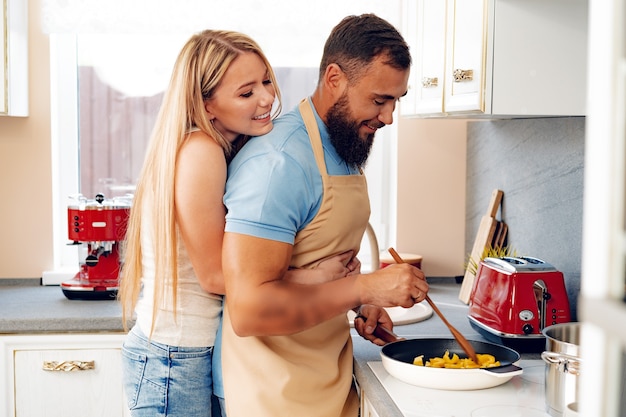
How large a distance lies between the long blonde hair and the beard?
225 mm

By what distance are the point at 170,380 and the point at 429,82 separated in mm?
1167

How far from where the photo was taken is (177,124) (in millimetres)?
1797

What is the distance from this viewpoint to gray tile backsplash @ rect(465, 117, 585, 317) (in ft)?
7.50

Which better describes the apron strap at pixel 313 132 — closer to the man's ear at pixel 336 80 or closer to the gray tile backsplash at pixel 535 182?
the man's ear at pixel 336 80

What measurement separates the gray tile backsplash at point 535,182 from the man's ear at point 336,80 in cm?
82

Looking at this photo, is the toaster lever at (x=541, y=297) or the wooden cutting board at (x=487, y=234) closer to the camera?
the toaster lever at (x=541, y=297)

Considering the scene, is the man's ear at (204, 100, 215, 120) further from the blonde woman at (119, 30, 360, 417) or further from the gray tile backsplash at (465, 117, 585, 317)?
the gray tile backsplash at (465, 117, 585, 317)

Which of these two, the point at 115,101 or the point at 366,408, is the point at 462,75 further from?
the point at 115,101

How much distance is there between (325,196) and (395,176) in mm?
1580

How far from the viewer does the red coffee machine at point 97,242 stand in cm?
Result: 276

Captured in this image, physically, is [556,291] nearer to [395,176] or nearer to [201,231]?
[201,231]

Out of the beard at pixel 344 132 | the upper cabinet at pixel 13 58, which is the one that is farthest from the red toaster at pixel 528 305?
the upper cabinet at pixel 13 58

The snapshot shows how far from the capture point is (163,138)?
5.98ft

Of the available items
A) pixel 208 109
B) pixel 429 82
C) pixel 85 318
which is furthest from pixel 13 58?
pixel 429 82
